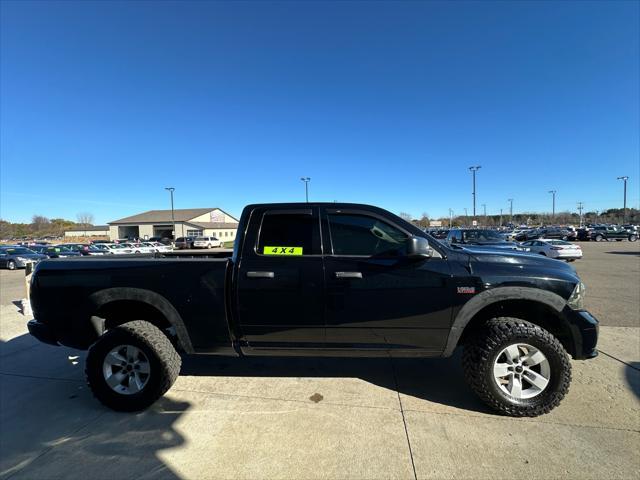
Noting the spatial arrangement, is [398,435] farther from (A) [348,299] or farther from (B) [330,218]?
(B) [330,218]

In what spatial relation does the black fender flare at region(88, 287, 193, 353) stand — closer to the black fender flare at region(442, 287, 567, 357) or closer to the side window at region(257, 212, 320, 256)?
the side window at region(257, 212, 320, 256)

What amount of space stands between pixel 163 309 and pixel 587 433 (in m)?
3.85

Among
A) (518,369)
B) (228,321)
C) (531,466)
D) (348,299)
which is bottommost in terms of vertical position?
(531,466)

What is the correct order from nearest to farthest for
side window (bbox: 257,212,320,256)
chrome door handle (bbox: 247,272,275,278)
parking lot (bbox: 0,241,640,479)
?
parking lot (bbox: 0,241,640,479) < chrome door handle (bbox: 247,272,275,278) < side window (bbox: 257,212,320,256)

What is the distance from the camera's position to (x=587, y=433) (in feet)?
8.59

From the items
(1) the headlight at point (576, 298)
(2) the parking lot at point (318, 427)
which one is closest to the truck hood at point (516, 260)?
(1) the headlight at point (576, 298)

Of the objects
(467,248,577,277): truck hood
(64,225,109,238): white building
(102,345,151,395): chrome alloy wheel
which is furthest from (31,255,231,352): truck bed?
(64,225,109,238): white building

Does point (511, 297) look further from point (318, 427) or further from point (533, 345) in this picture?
point (318, 427)

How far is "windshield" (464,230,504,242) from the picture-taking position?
1309 centimetres

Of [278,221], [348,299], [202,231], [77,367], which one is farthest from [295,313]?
[202,231]

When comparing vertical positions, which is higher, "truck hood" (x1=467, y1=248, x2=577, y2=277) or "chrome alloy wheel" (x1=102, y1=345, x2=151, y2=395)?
"truck hood" (x1=467, y1=248, x2=577, y2=277)

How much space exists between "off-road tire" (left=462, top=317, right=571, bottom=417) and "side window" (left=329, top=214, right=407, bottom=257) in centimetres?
118

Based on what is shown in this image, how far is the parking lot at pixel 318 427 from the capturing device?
229 centimetres

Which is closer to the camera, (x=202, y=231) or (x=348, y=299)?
(x=348, y=299)
